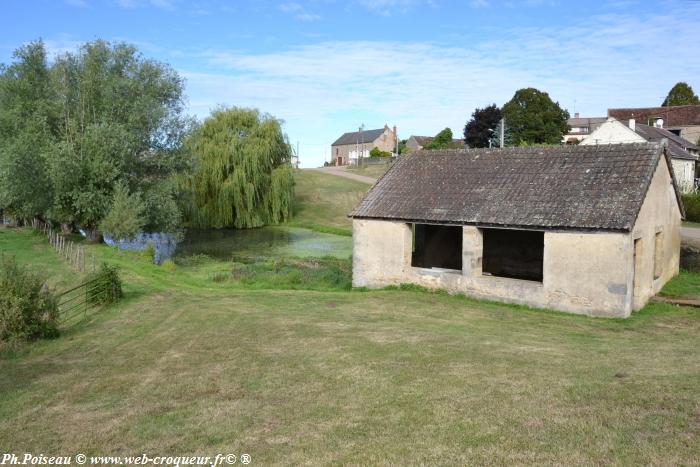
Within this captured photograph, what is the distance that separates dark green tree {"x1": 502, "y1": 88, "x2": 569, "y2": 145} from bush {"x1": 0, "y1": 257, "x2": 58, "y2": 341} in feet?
203

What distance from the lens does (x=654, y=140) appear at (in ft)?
139

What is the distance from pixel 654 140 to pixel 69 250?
130 ft

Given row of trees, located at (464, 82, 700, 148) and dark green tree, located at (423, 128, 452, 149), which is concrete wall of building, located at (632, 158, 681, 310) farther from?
dark green tree, located at (423, 128, 452, 149)

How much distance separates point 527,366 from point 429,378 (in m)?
1.79

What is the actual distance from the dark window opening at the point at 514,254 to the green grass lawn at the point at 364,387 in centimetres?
555

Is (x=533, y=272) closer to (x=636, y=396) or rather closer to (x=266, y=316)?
(x=266, y=316)

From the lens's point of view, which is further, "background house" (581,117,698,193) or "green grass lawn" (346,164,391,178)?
"green grass lawn" (346,164,391,178)

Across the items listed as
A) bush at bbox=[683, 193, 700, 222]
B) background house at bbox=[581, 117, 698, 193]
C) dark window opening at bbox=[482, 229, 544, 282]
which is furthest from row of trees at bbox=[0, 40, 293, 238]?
bush at bbox=[683, 193, 700, 222]

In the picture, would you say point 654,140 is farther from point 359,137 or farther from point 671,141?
point 359,137

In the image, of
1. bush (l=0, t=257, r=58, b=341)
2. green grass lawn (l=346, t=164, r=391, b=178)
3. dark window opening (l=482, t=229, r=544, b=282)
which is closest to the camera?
bush (l=0, t=257, r=58, b=341)

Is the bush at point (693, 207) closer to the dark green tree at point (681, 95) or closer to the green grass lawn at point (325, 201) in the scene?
the green grass lawn at point (325, 201)

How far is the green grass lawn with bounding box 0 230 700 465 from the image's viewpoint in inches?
249

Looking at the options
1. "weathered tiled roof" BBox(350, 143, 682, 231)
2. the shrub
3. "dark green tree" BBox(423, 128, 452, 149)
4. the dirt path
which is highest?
"dark green tree" BBox(423, 128, 452, 149)

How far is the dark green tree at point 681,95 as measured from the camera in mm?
78188
